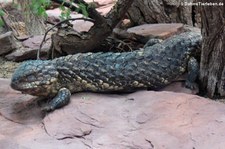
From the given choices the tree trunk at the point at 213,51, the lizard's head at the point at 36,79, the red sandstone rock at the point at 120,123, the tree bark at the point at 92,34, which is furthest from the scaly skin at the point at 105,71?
the tree bark at the point at 92,34

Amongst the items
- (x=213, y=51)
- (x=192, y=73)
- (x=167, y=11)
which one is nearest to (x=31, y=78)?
(x=192, y=73)

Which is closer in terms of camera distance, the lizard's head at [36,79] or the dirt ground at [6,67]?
the lizard's head at [36,79]

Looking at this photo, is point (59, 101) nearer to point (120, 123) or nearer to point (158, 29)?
point (120, 123)

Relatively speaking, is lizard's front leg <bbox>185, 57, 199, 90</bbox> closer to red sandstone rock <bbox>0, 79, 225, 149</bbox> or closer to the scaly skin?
the scaly skin

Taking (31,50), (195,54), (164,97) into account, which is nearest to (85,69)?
(164,97)

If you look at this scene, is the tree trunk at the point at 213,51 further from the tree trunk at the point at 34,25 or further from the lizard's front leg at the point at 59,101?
the tree trunk at the point at 34,25

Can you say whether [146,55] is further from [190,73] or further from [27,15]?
[27,15]
